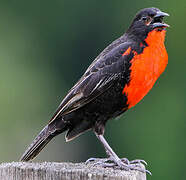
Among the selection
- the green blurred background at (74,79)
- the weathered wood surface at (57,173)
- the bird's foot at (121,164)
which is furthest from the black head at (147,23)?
the green blurred background at (74,79)

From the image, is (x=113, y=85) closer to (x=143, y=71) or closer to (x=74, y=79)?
(x=143, y=71)

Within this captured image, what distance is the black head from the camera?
9250mm

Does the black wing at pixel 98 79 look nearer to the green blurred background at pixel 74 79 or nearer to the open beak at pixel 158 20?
the open beak at pixel 158 20

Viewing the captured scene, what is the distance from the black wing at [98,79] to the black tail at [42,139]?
0.63 ft

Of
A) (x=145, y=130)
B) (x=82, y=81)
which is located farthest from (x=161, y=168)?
(x=82, y=81)

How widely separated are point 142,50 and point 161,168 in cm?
2200

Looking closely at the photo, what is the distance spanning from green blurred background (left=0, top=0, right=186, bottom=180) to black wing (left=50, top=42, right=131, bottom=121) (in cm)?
1942

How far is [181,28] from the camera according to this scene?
3738 cm

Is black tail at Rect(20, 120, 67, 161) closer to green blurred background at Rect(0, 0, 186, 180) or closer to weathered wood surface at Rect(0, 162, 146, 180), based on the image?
weathered wood surface at Rect(0, 162, 146, 180)

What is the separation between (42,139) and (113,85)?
110 cm

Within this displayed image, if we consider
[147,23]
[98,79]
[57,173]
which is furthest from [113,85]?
[57,173]

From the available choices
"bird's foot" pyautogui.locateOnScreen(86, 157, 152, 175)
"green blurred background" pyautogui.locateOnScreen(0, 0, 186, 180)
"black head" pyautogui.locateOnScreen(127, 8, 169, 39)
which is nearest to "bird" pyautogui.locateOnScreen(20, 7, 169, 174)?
"black head" pyautogui.locateOnScreen(127, 8, 169, 39)

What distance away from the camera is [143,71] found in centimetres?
890

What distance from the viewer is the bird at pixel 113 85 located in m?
8.95
